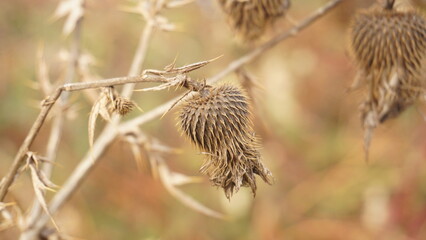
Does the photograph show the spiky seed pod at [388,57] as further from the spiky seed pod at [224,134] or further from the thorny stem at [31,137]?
the thorny stem at [31,137]

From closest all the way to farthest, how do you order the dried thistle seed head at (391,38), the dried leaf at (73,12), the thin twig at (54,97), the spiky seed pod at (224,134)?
the thin twig at (54,97), the spiky seed pod at (224,134), the dried thistle seed head at (391,38), the dried leaf at (73,12)

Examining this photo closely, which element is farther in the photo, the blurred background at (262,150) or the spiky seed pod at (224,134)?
the blurred background at (262,150)

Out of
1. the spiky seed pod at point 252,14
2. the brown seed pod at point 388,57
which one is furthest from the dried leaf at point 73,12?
the brown seed pod at point 388,57

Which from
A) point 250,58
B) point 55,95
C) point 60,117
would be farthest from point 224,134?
point 60,117

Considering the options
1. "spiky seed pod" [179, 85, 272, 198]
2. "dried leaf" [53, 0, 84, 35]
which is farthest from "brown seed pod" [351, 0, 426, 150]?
"dried leaf" [53, 0, 84, 35]

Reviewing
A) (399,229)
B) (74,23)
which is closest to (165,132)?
(399,229)

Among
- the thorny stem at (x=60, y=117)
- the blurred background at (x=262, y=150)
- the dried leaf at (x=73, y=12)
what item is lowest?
the blurred background at (x=262, y=150)

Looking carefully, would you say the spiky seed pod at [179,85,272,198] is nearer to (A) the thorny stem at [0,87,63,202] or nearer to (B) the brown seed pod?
(A) the thorny stem at [0,87,63,202]
